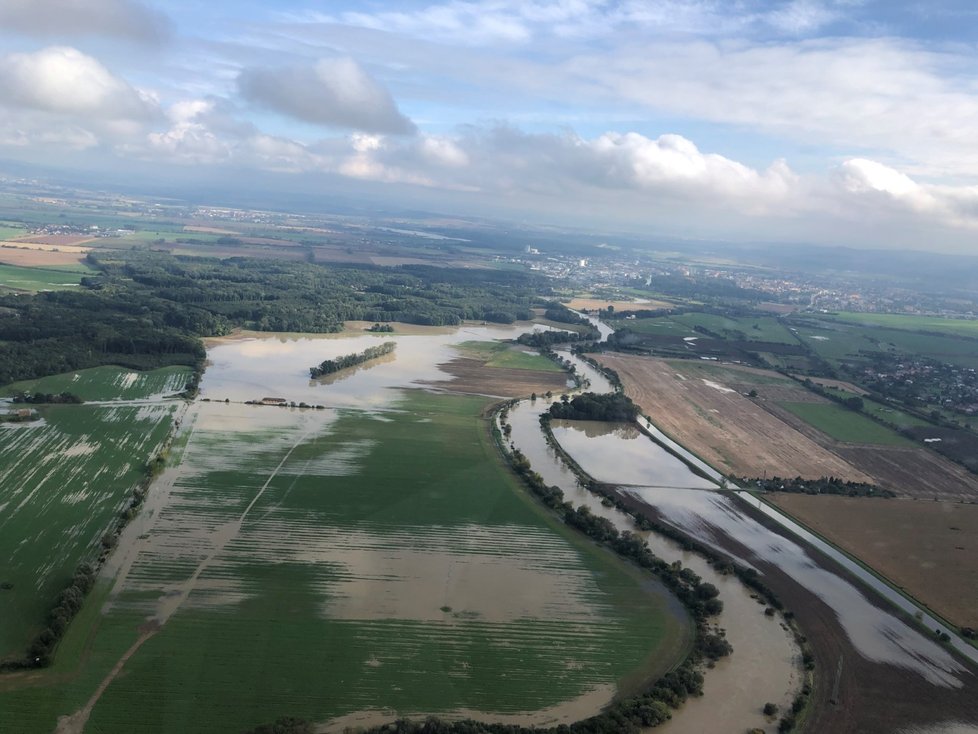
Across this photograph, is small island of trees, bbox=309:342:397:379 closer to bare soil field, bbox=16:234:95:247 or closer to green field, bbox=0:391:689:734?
green field, bbox=0:391:689:734

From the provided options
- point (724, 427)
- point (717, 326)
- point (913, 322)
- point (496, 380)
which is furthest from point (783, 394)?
point (913, 322)

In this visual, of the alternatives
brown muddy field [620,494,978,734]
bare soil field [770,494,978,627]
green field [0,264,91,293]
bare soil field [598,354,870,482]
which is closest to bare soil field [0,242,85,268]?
green field [0,264,91,293]

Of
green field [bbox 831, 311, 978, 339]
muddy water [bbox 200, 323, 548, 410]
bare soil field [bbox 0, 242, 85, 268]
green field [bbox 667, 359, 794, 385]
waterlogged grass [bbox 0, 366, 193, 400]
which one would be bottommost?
waterlogged grass [bbox 0, 366, 193, 400]

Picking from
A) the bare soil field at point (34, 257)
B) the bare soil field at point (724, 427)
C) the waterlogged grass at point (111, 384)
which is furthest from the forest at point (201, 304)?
the bare soil field at point (724, 427)

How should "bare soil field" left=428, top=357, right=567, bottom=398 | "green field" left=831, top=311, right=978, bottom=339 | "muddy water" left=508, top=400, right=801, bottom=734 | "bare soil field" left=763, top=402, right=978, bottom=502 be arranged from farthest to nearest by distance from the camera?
"green field" left=831, top=311, right=978, bottom=339, "bare soil field" left=428, top=357, right=567, bottom=398, "bare soil field" left=763, top=402, right=978, bottom=502, "muddy water" left=508, top=400, right=801, bottom=734

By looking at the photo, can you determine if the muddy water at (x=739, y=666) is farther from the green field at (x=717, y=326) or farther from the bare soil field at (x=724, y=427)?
the green field at (x=717, y=326)

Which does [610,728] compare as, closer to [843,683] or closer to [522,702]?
[522,702]

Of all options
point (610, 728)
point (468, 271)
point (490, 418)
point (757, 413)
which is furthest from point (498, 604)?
point (468, 271)
